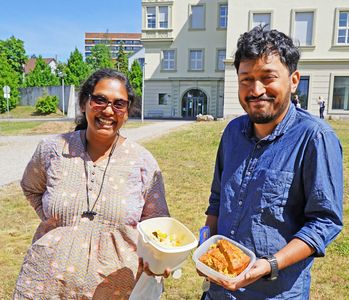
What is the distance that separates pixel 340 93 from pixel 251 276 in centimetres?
2933

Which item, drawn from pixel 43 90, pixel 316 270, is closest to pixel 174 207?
pixel 316 270

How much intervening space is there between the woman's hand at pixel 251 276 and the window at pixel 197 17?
115 feet

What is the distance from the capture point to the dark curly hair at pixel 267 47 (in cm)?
153

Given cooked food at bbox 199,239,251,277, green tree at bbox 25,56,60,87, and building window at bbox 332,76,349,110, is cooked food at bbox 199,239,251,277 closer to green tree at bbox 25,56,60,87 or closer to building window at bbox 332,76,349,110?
building window at bbox 332,76,349,110

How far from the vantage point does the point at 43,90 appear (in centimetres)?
3831

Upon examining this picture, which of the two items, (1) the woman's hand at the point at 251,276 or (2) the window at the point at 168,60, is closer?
(1) the woman's hand at the point at 251,276

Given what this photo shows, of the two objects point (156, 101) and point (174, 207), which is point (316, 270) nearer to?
point (174, 207)

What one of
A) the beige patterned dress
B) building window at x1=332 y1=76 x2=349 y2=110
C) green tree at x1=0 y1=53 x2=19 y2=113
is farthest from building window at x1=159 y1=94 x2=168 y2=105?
the beige patterned dress

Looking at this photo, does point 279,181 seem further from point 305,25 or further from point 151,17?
point 151,17

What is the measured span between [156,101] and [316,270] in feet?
109

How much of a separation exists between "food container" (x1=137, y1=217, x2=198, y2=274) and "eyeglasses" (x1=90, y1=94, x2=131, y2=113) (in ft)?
2.34

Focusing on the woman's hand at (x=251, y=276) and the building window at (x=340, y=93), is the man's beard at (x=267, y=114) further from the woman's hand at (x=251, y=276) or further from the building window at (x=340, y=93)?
the building window at (x=340, y=93)

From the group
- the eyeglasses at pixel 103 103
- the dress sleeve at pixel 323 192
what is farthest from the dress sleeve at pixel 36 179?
the dress sleeve at pixel 323 192

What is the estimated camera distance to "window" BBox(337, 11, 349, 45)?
2664cm
